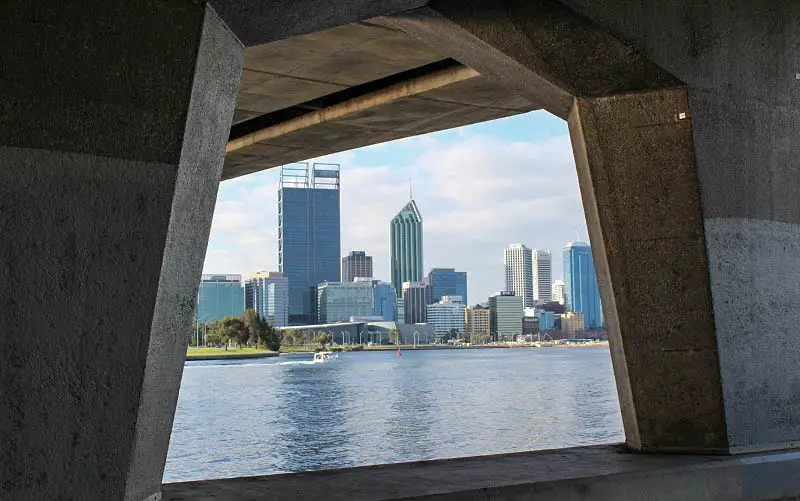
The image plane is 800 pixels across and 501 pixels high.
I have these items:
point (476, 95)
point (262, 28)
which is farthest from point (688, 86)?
point (476, 95)

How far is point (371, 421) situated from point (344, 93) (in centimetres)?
3996

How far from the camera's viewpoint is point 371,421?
54.7 meters

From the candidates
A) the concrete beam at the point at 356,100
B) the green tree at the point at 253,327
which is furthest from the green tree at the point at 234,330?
the concrete beam at the point at 356,100

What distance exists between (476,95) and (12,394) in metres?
12.0

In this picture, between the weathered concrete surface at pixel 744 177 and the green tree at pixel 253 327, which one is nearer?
the weathered concrete surface at pixel 744 177

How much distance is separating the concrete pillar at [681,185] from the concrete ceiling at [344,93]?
3652 millimetres

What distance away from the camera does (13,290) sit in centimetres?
538

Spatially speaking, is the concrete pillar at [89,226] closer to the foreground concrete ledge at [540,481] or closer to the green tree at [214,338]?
the foreground concrete ledge at [540,481]

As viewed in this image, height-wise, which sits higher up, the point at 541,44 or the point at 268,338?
the point at 541,44

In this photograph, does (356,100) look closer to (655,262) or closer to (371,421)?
(655,262)

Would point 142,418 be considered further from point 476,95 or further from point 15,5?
point 476,95

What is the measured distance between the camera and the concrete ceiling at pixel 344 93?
13.4m

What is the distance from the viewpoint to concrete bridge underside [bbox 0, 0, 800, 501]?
5.47 meters

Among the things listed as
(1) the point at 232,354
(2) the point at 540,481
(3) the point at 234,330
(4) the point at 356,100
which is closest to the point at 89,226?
(2) the point at 540,481
